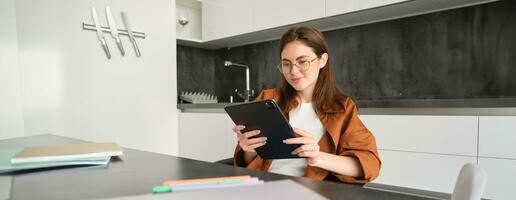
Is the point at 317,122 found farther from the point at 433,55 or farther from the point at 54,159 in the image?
the point at 433,55

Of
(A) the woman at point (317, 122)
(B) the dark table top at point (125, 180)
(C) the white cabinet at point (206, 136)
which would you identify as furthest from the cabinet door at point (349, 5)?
(B) the dark table top at point (125, 180)

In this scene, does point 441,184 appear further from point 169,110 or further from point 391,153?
point 169,110

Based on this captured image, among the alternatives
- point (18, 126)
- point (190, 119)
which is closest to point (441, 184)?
→ point (190, 119)

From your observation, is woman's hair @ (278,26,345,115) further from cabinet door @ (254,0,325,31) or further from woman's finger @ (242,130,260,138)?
cabinet door @ (254,0,325,31)

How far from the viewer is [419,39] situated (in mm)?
1957

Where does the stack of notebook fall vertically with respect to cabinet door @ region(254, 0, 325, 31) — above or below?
below

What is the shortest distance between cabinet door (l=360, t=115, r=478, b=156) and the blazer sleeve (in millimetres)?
604

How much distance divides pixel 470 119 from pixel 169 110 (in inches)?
79.5

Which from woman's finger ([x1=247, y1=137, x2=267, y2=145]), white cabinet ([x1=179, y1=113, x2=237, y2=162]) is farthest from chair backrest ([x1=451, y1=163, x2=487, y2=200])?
white cabinet ([x1=179, y1=113, x2=237, y2=162])

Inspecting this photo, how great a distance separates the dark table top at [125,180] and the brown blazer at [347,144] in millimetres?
382

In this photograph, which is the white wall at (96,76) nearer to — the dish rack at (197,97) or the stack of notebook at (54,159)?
the dish rack at (197,97)

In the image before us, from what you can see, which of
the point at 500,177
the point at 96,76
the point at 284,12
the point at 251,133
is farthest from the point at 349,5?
the point at 96,76

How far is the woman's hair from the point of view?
1.05m

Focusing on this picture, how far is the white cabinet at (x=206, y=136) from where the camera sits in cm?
233
